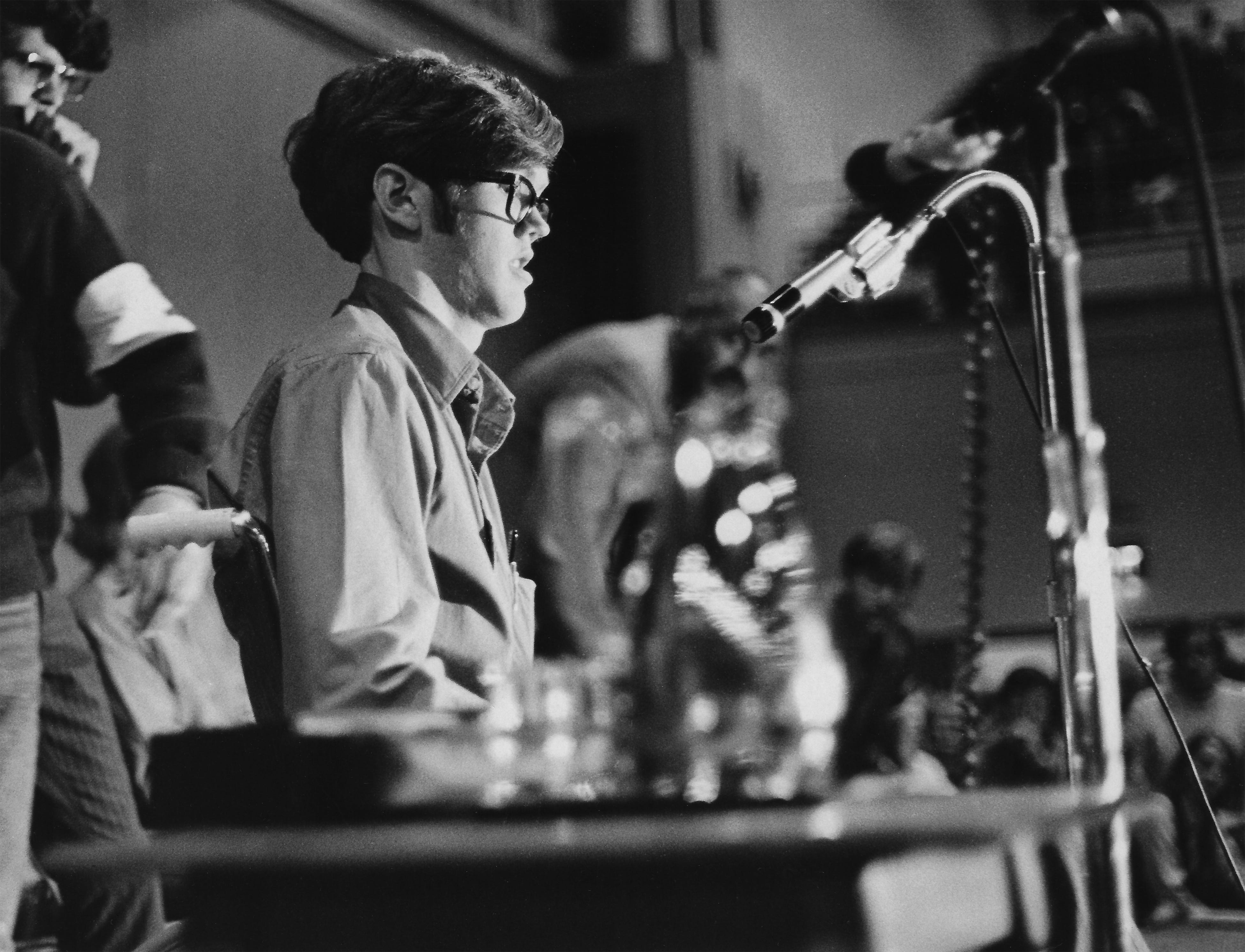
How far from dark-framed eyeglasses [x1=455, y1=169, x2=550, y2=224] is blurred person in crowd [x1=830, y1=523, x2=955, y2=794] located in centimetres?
72

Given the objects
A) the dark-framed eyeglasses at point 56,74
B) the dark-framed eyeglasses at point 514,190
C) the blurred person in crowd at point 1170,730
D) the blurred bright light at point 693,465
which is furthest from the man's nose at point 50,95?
the blurred person in crowd at point 1170,730

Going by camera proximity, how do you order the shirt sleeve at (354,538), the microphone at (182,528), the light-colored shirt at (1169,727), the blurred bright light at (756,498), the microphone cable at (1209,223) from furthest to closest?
the light-colored shirt at (1169,727), the blurred bright light at (756,498), the microphone at (182,528), the microphone cable at (1209,223), the shirt sleeve at (354,538)

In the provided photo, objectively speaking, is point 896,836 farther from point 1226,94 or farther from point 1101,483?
point 1226,94

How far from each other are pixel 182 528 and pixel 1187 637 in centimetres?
287

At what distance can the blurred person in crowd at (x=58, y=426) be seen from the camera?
5.20 ft

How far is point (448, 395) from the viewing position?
1.45 meters

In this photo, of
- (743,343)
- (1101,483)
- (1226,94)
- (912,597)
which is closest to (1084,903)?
(1101,483)

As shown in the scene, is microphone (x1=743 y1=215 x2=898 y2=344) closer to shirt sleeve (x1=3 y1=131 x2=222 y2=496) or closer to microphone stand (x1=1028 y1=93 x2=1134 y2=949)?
microphone stand (x1=1028 y1=93 x2=1134 y2=949)

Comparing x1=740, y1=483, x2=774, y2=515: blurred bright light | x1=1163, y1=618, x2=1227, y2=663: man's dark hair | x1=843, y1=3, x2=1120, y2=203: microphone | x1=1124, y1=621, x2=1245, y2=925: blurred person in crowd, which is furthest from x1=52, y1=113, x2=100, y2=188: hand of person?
x1=1163, y1=618, x2=1227, y2=663: man's dark hair

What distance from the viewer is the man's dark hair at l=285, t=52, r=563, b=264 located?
142 centimetres

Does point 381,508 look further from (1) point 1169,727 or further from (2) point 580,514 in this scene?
(1) point 1169,727

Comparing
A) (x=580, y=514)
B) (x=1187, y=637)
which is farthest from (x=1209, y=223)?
A: (x=1187, y=637)

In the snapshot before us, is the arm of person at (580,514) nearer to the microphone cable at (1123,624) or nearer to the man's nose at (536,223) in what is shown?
the man's nose at (536,223)

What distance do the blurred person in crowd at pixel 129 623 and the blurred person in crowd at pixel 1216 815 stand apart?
2.48 m
